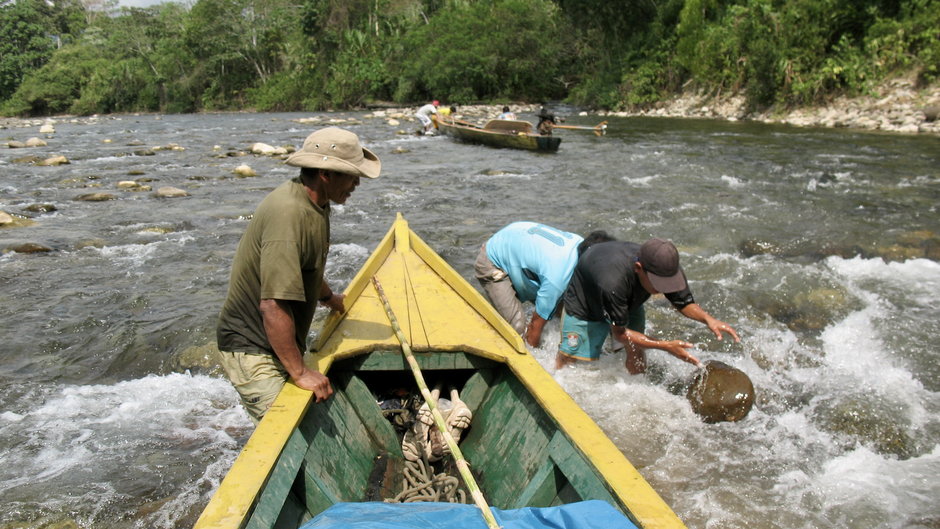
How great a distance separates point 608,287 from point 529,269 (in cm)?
90

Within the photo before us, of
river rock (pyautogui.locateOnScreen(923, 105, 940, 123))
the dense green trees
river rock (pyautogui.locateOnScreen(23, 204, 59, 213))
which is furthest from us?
the dense green trees

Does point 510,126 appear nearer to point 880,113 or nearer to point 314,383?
point 880,113

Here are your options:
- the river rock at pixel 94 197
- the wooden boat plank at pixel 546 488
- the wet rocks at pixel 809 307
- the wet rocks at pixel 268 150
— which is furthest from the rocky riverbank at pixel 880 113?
the river rock at pixel 94 197

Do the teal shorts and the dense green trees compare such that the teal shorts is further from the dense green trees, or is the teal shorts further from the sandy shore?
the dense green trees

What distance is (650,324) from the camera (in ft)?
19.2

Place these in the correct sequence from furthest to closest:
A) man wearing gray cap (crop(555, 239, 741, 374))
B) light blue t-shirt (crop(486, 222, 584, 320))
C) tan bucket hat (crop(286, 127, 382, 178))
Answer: light blue t-shirt (crop(486, 222, 584, 320)) < man wearing gray cap (crop(555, 239, 741, 374)) < tan bucket hat (crop(286, 127, 382, 178))

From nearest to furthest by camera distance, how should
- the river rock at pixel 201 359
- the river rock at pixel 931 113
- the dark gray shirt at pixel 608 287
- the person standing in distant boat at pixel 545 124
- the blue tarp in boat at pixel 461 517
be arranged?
the blue tarp in boat at pixel 461 517 → the dark gray shirt at pixel 608 287 → the river rock at pixel 201 359 → the river rock at pixel 931 113 → the person standing in distant boat at pixel 545 124

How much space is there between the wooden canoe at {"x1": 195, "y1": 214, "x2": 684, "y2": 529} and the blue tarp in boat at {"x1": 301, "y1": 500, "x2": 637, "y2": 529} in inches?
8.5

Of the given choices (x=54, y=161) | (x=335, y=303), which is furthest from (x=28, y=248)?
(x=54, y=161)

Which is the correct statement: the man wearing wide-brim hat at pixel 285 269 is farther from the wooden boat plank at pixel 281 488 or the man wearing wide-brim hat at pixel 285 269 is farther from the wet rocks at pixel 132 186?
the wet rocks at pixel 132 186

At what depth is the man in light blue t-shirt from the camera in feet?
14.1

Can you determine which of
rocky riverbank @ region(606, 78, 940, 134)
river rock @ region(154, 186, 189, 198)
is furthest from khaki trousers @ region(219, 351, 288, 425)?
rocky riverbank @ region(606, 78, 940, 134)

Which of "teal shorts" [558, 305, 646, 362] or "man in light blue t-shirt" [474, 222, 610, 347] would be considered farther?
"man in light blue t-shirt" [474, 222, 610, 347]

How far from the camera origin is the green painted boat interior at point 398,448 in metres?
2.67
